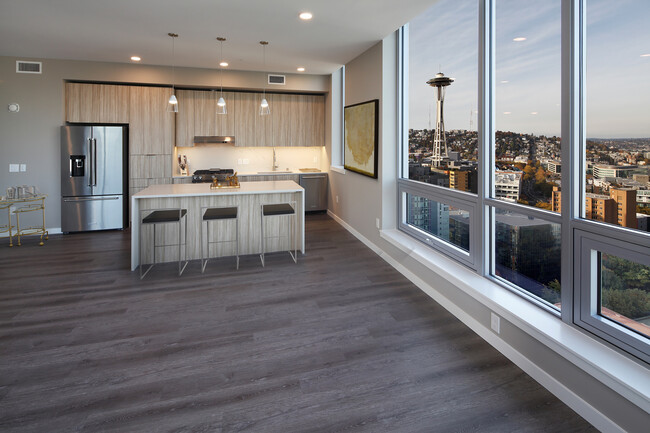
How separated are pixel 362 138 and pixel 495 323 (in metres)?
3.41

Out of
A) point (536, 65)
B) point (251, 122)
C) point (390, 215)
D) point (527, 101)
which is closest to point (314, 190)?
point (251, 122)

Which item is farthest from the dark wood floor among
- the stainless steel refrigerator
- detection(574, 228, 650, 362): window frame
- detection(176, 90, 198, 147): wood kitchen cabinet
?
detection(176, 90, 198, 147): wood kitchen cabinet

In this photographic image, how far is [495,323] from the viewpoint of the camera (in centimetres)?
274

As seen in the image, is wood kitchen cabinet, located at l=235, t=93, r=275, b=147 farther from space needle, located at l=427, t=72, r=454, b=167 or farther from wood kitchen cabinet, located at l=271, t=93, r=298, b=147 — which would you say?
space needle, located at l=427, t=72, r=454, b=167

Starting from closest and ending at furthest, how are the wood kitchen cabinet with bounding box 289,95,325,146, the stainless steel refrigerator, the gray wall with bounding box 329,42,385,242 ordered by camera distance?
the gray wall with bounding box 329,42,385,242 < the stainless steel refrigerator < the wood kitchen cabinet with bounding box 289,95,325,146

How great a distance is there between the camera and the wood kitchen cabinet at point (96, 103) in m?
6.18

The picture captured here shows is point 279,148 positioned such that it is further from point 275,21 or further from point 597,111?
point 597,111

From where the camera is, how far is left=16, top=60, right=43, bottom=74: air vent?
19.2 ft

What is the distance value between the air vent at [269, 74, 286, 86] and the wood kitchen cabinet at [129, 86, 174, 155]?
177 cm

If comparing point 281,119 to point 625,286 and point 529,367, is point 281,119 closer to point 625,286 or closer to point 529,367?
point 529,367

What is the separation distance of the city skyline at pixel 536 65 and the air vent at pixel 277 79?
3.39 meters

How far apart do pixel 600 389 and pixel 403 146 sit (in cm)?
340

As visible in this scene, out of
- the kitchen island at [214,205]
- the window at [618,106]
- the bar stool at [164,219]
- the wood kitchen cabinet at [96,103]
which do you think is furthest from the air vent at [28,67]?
the window at [618,106]

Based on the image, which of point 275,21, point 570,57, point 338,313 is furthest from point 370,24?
point 338,313
